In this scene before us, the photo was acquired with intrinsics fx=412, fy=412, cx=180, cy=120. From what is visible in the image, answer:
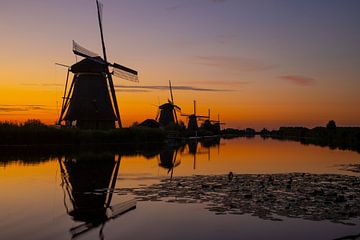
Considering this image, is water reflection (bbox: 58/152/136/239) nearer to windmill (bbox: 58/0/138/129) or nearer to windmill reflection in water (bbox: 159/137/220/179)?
windmill reflection in water (bbox: 159/137/220/179)

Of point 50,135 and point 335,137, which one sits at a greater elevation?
point 335,137

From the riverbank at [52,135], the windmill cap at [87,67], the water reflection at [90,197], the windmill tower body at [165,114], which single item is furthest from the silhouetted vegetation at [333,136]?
the water reflection at [90,197]

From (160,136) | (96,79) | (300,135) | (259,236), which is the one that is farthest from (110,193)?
(300,135)

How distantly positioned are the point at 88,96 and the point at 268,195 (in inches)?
1218

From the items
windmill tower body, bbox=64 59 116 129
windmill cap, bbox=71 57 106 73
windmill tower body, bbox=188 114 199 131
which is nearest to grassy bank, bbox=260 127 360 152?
windmill tower body, bbox=188 114 199 131

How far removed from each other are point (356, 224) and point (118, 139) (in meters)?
36.0

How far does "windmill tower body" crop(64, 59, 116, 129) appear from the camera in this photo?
4038 centimetres

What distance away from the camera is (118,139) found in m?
43.1

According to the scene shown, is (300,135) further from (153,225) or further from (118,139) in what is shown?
(153,225)

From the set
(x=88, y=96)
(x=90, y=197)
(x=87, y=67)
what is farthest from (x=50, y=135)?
(x=90, y=197)

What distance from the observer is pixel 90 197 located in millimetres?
11547

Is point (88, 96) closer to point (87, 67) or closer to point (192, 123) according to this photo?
point (87, 67)

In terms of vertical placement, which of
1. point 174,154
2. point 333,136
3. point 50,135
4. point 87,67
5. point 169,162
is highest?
point 87,67

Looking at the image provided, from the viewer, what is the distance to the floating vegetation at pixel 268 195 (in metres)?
9.63
